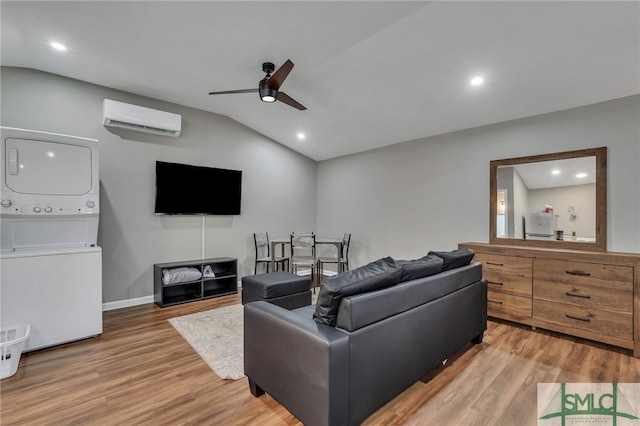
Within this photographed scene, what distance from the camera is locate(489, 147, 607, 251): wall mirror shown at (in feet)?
10.6

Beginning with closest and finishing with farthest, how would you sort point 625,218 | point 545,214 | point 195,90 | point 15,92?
1. point 625,218
2. point 15,92
3. point 545,214
4. point 195,90

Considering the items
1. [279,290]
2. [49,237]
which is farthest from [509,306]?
[49,237]

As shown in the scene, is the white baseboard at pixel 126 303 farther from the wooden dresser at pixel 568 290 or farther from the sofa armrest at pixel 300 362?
the wooden dresser at pixel 568 290

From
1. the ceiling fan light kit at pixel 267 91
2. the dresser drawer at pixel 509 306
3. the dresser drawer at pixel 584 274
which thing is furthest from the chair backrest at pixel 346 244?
the ceiling fan light kit at pixel 267 91

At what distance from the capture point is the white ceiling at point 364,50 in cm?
237

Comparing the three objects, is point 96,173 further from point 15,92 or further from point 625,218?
point 625,218

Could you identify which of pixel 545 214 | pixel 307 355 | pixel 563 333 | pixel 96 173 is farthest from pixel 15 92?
pixel 563 333

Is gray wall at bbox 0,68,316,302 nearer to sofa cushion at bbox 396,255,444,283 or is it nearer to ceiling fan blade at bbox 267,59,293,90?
ceiling fan blade at bbox 267,59,293,90

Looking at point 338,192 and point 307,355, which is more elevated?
point 338,192

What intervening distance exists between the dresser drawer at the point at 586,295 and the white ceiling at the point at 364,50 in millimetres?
1983

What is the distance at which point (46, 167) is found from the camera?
9.60 ft

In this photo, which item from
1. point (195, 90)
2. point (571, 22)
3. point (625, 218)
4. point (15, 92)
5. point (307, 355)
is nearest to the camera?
point (307, 355)

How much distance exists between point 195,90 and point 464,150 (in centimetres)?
384

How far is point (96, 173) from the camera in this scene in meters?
3.21
